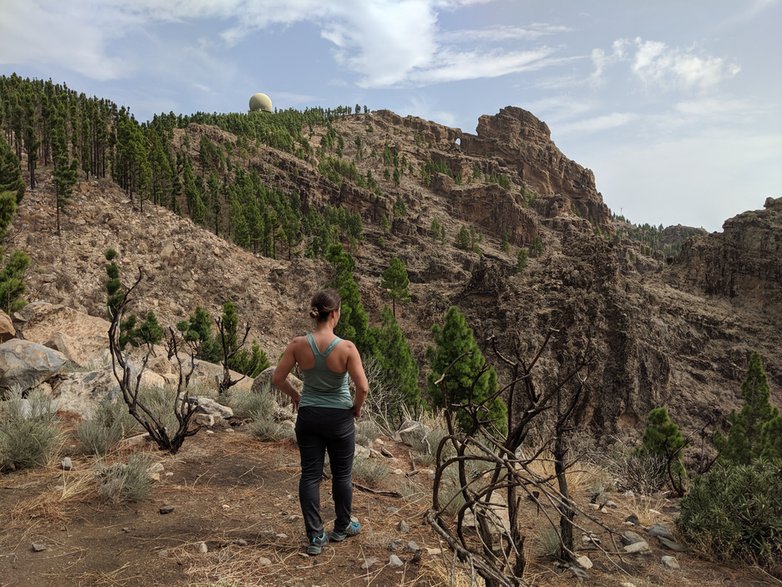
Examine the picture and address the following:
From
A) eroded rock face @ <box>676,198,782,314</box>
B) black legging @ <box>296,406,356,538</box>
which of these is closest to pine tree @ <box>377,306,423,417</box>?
black legging @ <box>296,406,356,538</box>

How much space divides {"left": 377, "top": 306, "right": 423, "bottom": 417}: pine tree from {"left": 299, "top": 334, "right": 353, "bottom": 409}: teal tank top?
24.2 m

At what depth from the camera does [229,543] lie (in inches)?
150

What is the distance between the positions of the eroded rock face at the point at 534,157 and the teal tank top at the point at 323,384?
138 metres

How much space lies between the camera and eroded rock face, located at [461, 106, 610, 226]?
137250 mm

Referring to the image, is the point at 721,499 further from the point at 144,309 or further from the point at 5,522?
the point at 144,309

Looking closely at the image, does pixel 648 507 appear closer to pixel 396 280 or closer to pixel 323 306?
pixel 323 306

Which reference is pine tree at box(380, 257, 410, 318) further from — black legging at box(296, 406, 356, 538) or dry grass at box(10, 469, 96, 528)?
black legging at box(296, 406, 356, 538)

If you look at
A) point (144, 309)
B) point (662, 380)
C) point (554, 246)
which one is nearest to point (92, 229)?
point (144, 309)

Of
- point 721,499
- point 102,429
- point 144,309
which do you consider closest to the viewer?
point 721,499

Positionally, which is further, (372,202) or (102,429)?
(372,202)

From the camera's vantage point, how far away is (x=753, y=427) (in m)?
33.7

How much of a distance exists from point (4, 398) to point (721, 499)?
31.4 ft

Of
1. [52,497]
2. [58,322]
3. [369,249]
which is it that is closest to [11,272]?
[58,322]

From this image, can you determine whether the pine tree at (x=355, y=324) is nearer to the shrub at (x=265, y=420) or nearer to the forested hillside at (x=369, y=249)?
the forested hillside at (x=369, y=249)
